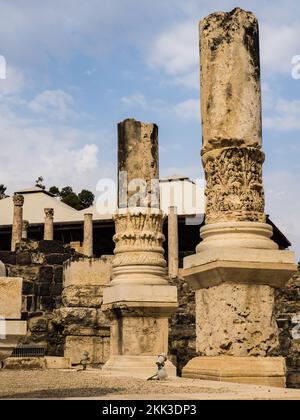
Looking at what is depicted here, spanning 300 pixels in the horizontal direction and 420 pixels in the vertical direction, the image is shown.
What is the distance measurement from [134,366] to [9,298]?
18.4ft

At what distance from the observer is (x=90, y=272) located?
13.7 metres

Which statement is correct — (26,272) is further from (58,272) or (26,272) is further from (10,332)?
(10,332)

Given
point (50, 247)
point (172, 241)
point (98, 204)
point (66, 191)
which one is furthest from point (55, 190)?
point (50, 247)

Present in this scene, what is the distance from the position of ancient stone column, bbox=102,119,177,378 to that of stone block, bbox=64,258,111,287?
1972 mm

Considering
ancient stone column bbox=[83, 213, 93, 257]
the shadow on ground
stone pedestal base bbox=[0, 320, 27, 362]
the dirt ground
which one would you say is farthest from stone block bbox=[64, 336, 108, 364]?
ancient stone column bbox=[83, 213, 93, 257]

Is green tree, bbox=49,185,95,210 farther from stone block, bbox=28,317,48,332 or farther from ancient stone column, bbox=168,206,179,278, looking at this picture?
stone block, bbox=28,317,48,332

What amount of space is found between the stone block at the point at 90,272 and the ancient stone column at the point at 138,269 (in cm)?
197

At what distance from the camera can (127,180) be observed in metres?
11.9

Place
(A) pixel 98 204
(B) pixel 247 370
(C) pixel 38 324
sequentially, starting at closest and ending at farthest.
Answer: (B) pixel 247 370, (C) pixel 38 324, (A) pixel 98 204

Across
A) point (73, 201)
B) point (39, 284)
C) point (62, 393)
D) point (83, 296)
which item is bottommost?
point (62, 393)

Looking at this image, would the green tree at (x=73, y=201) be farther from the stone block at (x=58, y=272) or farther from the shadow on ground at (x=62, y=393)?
the shadow on ground at (x=62, y=393)

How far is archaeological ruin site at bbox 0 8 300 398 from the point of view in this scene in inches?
279

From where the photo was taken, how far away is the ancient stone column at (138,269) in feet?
34.8

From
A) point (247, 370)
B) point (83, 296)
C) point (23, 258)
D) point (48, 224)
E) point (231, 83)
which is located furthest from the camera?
point (48, 224)
